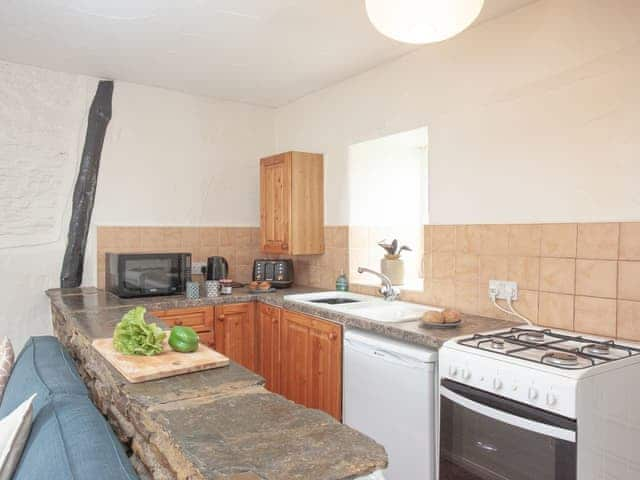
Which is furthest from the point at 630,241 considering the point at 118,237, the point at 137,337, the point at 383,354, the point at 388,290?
the point at 118,237

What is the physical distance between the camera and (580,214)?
2.03 metres

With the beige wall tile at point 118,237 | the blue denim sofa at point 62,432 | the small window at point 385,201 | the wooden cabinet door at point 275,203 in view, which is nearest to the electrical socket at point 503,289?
the small window at point 385,201

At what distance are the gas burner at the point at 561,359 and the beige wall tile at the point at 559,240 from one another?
60 centimetres

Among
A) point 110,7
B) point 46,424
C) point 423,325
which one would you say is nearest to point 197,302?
point 423,325

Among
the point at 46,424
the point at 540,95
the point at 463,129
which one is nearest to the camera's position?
the point at 46,424

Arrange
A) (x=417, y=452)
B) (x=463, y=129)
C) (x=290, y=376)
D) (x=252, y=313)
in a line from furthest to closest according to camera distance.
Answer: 1. (x=252, y=313)
2. (x=290, y=376)
3. (x=463, y=129)
4. (x=417, y=452)

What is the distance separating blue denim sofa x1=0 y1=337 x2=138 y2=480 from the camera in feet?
2.98

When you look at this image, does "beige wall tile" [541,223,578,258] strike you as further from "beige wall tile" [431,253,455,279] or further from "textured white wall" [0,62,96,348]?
"textured white wall" [0,62,96,348]

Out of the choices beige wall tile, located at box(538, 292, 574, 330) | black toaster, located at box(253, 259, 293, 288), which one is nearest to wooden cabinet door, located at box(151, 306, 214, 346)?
black toaster, located at box(253, 259, 293, 288)

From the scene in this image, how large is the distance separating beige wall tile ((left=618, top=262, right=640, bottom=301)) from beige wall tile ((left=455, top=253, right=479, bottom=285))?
689mm

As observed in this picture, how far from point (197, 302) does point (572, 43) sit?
2.53m

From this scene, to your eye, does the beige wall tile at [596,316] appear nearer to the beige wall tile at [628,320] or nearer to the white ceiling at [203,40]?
A: the beige wall tile at [628,320]

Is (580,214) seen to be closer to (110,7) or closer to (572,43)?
(572,43)

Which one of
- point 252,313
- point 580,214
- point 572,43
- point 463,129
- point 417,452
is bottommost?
point 417,452
